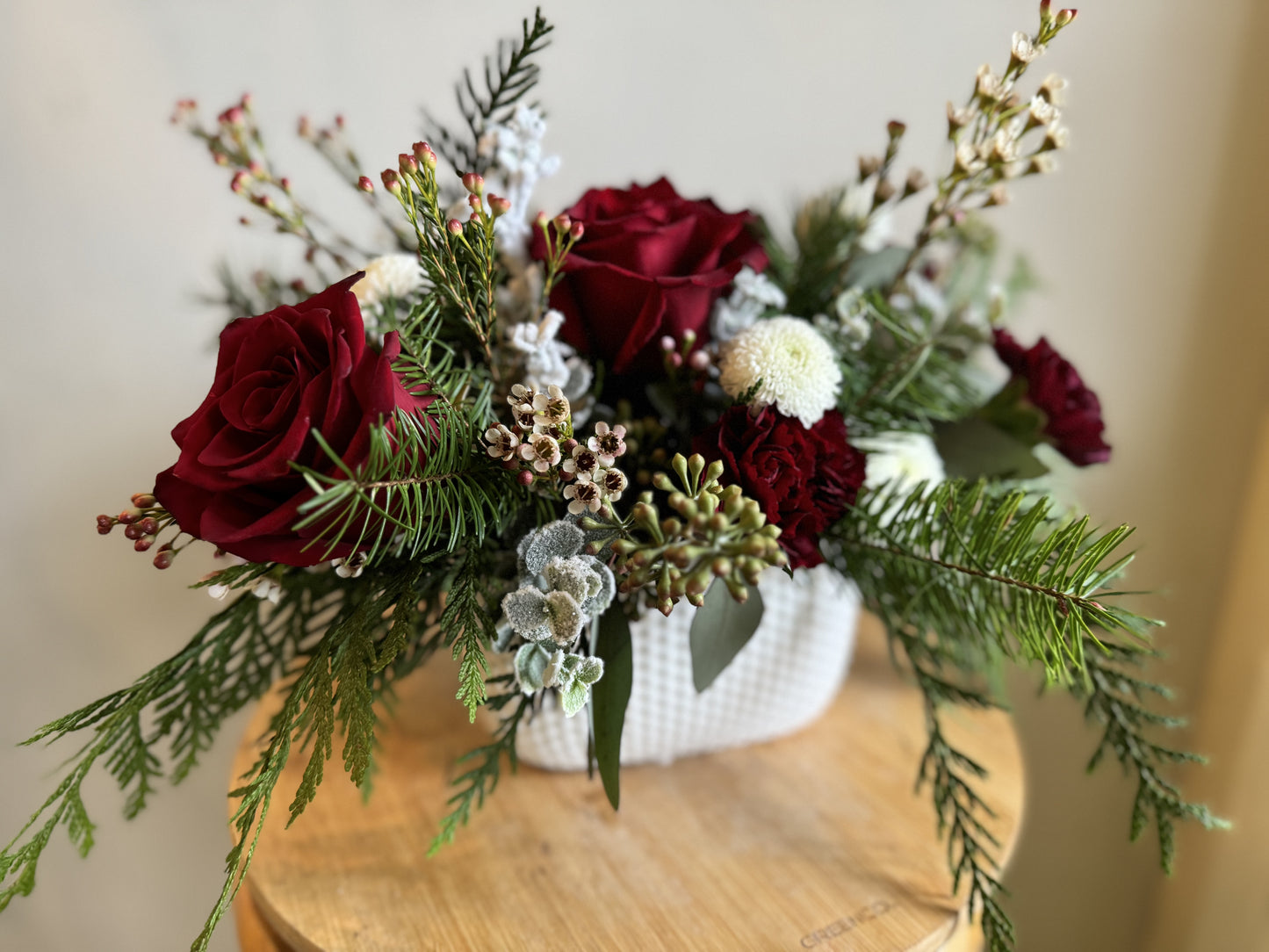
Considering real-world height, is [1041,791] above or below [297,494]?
below

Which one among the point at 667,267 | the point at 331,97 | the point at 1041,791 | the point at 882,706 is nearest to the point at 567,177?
the point at 331,97

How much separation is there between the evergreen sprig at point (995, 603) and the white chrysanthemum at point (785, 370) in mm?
92

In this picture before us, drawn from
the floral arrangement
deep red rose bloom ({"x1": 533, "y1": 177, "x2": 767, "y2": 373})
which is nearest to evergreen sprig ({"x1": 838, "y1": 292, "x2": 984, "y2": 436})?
the floral arrangement

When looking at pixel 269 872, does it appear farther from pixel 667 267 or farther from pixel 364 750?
pixel 667 267

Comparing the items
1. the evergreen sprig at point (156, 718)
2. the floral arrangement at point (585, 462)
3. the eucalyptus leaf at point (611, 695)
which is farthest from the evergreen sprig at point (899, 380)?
the evergreen sprig at point (156, 718)

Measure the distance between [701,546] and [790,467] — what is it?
0.10 meters

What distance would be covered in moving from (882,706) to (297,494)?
56 cm

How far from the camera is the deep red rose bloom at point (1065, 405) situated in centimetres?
57

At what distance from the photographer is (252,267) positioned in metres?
0.88

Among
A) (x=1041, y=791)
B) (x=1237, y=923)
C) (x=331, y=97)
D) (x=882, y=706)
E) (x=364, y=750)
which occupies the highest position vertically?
(x=331, y=97)

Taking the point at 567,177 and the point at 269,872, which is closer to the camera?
the point at 269,872

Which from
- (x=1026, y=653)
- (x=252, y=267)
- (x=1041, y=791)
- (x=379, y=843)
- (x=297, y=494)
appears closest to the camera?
(x=297, y=494)

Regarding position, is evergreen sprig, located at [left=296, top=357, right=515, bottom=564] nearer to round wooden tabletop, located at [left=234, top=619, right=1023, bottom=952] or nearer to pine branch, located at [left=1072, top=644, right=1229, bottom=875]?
round wooden tabletop, located at [left=234, top=619, right=1023, bottom=952]

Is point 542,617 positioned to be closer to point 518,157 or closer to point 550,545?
point 550,545
